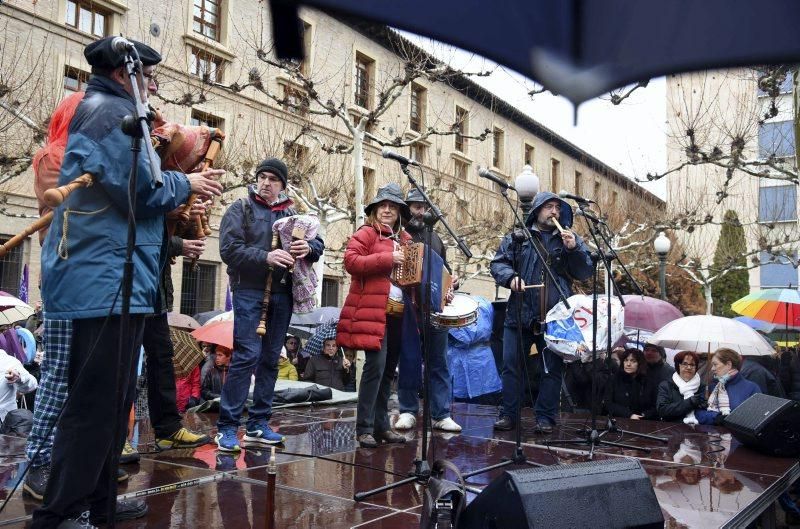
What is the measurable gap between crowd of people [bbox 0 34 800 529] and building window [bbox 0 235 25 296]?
10.8m

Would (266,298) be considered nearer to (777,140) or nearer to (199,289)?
(777,140)

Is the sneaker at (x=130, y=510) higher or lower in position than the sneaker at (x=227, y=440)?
lower

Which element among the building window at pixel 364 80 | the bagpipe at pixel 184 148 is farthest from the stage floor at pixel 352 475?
the building window at pixel 364 80

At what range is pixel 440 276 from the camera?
5.65 meters

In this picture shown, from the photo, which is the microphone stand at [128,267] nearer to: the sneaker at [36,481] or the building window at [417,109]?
the sneaker at [36,481]

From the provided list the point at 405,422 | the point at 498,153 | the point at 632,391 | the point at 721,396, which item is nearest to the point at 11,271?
the point at 405,422

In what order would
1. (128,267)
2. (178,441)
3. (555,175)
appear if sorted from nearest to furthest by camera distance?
(128,267)
(178,441)
(555,175)

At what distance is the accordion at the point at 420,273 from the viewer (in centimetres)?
527

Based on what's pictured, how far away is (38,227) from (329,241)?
21.4 meters

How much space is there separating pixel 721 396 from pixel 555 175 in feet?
73.4

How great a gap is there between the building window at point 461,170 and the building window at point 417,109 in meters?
3.79

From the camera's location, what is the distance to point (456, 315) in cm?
579

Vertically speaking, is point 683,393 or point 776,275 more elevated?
point 776,275

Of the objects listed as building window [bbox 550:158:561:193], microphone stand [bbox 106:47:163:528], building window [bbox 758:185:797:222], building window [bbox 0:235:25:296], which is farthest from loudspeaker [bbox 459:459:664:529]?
building window [bbox 550:158:561:193]
